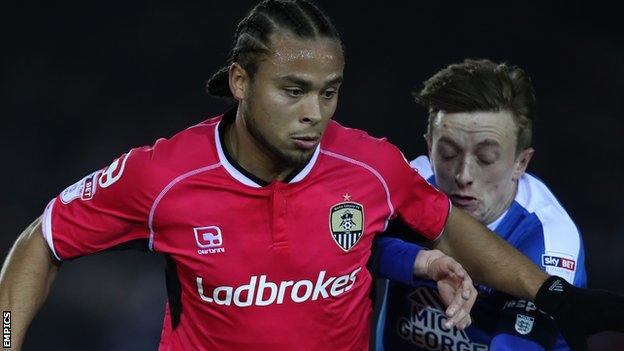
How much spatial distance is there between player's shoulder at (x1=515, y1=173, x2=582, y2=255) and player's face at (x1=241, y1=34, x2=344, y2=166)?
0.77m

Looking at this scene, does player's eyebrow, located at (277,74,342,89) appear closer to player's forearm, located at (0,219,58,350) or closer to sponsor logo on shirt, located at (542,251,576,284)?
player's forearm, located at (0,219,58,350)

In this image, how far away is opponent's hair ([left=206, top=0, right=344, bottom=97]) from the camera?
2.20 m

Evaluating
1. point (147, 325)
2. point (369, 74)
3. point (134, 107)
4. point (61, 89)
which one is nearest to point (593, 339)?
point (369, 74)

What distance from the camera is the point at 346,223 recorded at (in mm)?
2330

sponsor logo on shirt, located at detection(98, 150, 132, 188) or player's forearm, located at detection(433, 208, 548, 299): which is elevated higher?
sponsor logo on shirt, located at detection(98, 150, 132, 188)

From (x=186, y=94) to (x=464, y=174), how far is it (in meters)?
1.70

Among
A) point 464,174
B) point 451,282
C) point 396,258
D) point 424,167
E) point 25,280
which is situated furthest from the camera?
point 424,167

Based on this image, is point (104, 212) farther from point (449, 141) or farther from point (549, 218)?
point (549, 218)

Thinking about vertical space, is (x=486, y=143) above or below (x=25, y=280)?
above

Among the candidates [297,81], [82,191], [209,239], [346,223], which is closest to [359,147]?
[346,223]

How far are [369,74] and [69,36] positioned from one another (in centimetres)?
113

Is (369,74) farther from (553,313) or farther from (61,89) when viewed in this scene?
(553,313)

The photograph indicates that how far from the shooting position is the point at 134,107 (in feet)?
13.5

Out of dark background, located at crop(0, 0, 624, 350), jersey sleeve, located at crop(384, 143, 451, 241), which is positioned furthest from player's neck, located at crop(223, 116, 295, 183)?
dark background, located at crop(0, 0, 624, 350)
